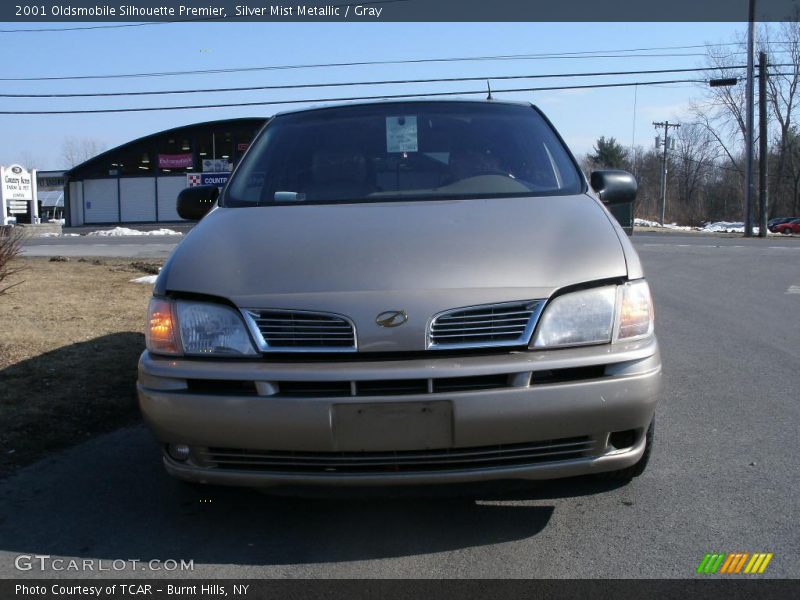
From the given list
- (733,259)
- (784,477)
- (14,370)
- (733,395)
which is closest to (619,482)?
(784,477)

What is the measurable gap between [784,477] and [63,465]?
365cm

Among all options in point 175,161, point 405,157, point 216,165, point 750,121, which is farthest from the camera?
point 175,161

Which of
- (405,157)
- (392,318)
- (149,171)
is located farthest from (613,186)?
(149,171)

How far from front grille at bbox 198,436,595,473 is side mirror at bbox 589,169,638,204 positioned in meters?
1.91

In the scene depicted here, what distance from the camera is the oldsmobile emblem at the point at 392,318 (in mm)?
2836

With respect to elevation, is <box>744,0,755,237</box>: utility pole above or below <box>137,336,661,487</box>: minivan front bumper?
above

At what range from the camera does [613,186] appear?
437 centimetres

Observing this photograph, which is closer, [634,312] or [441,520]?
[634,312]

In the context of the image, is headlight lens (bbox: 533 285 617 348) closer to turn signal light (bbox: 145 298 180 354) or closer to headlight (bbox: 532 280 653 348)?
headlight (bbox: 532 280 653 348)

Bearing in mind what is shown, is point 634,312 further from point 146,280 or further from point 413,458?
point 146,280

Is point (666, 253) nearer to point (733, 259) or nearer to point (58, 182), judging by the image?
point (733, 259)

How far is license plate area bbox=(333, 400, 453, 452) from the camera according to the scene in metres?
2.72

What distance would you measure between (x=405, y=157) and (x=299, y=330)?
1667 mm

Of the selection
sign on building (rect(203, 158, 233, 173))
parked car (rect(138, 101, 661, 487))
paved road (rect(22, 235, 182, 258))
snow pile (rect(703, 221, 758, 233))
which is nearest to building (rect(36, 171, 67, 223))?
sign on building (rect(203, 158, 233, 173))
